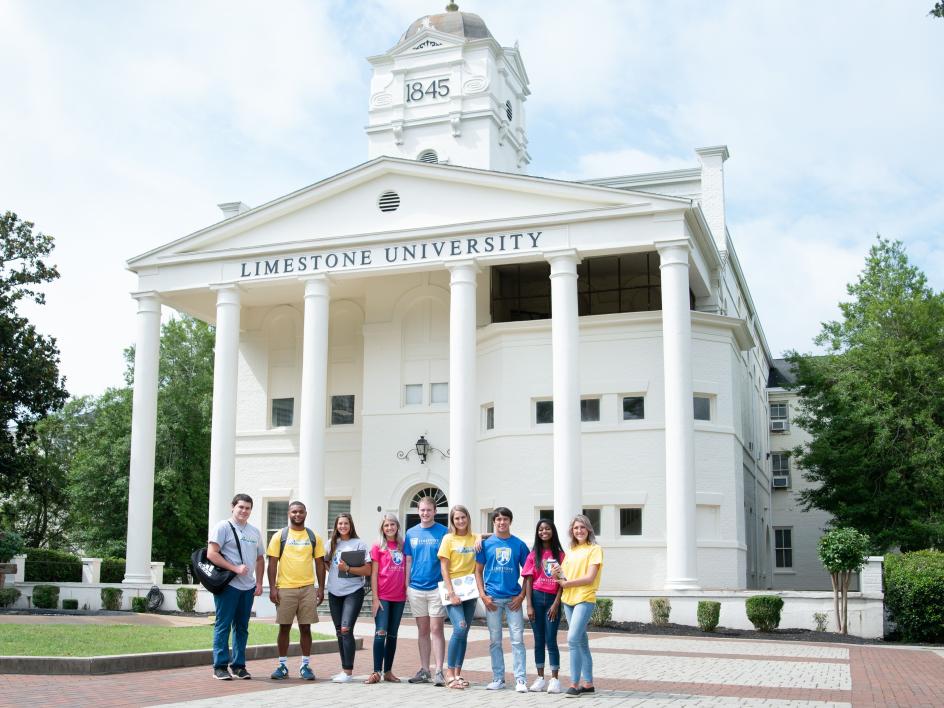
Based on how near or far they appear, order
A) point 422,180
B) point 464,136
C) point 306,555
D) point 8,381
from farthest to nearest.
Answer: point 464,136
point 8,381
point 422,180
point 306,555

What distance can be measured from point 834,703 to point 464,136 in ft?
117

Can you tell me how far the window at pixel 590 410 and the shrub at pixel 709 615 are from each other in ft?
27.9

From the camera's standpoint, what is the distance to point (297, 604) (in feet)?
39.5

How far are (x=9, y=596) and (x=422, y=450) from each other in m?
12.7

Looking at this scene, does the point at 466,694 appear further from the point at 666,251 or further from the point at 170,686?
the point at 666,251

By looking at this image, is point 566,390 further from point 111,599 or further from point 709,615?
point 111,599

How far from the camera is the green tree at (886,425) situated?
34.7m

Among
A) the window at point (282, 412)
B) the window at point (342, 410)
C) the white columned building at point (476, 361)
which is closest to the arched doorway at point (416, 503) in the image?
the white columned building at point (476, 361)

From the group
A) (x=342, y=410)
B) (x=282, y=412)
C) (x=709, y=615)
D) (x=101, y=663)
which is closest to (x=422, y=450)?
(x=342, y=410)

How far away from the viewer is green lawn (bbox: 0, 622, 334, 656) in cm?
1338

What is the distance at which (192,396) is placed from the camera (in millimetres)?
52031

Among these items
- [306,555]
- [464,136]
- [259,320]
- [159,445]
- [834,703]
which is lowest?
[834,703]

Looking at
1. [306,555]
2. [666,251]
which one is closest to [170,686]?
[306,555]

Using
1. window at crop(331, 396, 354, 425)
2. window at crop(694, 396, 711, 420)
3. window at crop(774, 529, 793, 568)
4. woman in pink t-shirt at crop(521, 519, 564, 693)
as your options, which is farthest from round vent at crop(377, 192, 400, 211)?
window at crop(774, 529, 793, 568)
